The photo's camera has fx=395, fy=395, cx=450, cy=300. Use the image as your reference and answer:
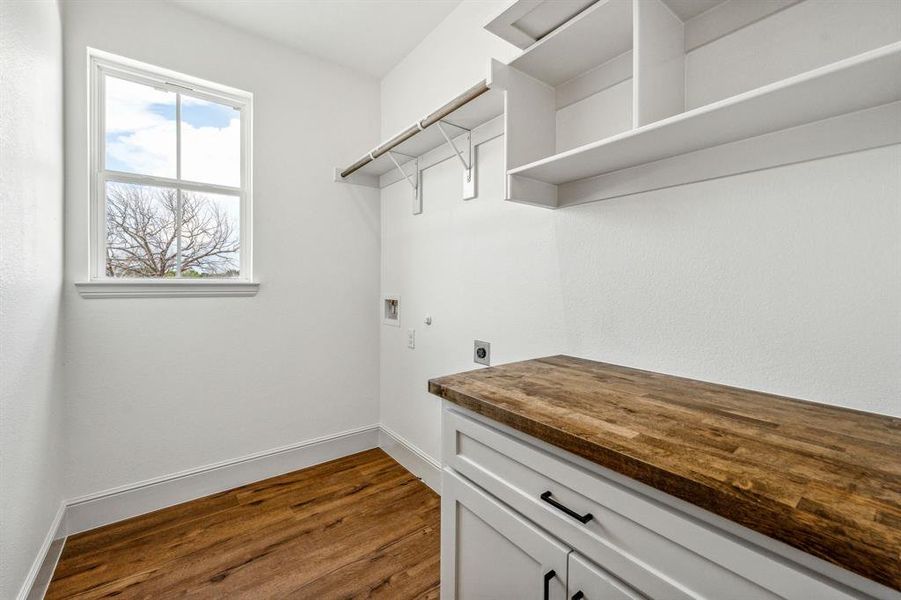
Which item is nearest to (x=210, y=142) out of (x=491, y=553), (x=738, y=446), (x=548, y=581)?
(x=491, y=553)

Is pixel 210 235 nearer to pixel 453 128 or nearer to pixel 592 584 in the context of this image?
pixel 453 128

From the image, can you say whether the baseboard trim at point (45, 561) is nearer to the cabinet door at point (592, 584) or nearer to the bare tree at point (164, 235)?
the bare tree at point (164, 235)

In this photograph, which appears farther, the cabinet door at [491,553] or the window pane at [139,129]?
the window pane at [139,129]

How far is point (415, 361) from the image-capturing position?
2.38m

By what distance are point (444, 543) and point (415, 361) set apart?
1285mm

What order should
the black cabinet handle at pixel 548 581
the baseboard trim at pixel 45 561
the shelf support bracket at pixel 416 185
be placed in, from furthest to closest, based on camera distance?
1. the shelf support bracket at pixel 416 185
2. the baseboard trim at pixel 45 561
3. the black cabinet handle at pixel 548 581

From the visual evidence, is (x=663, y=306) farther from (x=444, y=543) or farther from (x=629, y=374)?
(x=444, y=543)

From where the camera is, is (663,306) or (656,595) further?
(663,306)

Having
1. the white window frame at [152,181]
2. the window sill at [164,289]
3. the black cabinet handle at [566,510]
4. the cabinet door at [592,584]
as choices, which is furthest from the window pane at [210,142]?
the cabinet door at [592,584]

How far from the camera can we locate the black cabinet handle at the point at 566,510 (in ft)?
2.51

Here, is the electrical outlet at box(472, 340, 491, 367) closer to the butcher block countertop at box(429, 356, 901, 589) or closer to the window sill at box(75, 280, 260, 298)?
the butcher block countertop at box(429, 356, 901, 589)

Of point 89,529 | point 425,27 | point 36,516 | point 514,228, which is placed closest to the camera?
point 36,516

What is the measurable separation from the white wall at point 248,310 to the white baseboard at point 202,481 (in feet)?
0.18

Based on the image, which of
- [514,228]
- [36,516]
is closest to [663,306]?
[514,228]
